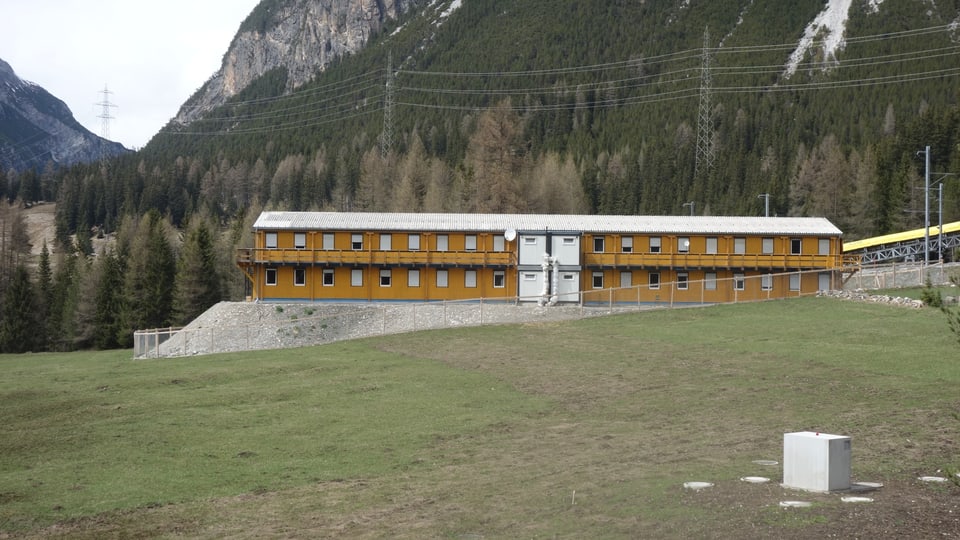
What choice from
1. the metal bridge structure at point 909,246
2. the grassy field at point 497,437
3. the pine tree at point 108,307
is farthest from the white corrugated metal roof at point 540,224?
the pine tree at point 108,307

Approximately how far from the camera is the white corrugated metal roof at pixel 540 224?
66.1m

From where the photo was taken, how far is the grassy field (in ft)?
55.6

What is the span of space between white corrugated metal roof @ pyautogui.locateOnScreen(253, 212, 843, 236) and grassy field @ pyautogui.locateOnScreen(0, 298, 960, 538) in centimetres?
2064

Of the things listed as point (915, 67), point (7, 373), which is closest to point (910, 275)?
point (7, 373)

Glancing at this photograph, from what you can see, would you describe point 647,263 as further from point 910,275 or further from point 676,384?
point 676,384

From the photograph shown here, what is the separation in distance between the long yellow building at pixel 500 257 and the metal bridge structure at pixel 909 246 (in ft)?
51.1

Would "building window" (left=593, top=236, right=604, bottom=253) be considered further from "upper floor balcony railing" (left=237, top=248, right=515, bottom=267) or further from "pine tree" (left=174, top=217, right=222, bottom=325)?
"pine tree" (left=174, top=217, right=222, bottom=325)

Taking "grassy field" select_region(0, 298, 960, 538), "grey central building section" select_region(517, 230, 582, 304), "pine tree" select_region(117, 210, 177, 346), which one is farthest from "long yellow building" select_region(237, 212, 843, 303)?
"pine tree" select_region(117, 210, 177, 346)

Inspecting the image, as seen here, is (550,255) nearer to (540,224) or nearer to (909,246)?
(540,224)

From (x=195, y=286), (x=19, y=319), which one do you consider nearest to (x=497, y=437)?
(x=195, y=286)

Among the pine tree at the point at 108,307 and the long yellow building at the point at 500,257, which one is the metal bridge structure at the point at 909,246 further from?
the pine tree at the point at 108,307

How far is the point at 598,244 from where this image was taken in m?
66.7

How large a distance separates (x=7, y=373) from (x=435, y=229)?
28.3m

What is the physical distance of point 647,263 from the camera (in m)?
65.8
